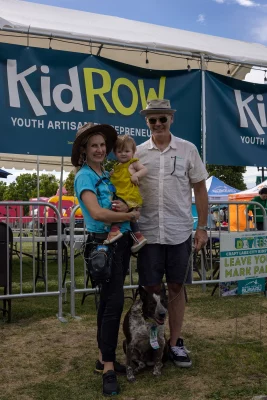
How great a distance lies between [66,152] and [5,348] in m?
2.86

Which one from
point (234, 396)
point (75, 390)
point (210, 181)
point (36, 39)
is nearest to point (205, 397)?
point (234, 396)

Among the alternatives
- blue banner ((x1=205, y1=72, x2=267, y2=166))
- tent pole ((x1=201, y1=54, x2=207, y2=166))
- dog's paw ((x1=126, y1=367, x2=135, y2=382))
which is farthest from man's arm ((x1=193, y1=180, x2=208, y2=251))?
blue banner ((x1=205, y1=72, x2=267, y2=166))

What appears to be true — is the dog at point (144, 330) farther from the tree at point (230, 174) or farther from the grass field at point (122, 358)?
the tree at point (230, 174)

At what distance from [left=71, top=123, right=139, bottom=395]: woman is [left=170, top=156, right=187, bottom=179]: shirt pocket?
55 centimetres

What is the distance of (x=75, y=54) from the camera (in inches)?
249

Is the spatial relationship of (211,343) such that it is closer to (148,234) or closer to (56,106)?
(148,234)

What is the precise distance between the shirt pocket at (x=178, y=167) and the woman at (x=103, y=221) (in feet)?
1.82

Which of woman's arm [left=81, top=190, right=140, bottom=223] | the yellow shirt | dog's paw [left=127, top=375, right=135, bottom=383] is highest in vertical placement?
the yellow shirt

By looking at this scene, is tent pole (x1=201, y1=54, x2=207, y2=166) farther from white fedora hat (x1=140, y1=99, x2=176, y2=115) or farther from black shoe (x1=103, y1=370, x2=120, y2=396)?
black shoe (x1=103, y1=370, x2=120, y2=396)

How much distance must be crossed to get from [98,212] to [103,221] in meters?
0.08

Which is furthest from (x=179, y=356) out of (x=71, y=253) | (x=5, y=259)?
(x=5, y=259)

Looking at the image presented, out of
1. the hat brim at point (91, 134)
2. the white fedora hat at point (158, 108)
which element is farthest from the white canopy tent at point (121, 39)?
the hat brim at point (91, 134)

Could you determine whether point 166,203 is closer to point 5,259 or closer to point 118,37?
point 5,259

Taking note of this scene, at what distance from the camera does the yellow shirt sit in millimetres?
3295
